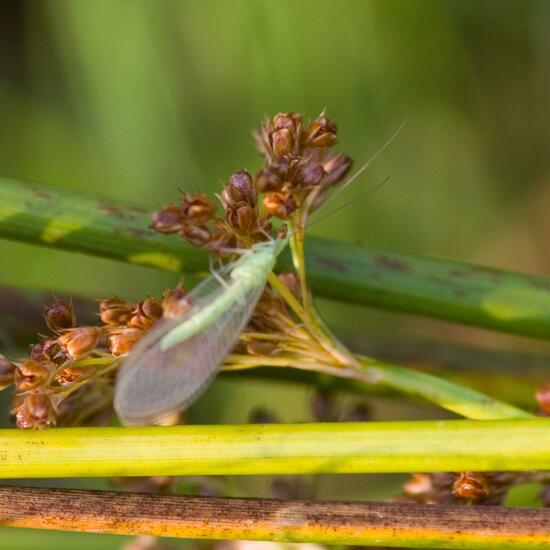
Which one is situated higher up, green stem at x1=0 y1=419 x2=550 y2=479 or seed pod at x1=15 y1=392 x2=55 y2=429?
seed pod at x1=15 y1=392 x2=55 y2=429

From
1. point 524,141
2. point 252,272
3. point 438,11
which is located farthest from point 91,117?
point 252,272

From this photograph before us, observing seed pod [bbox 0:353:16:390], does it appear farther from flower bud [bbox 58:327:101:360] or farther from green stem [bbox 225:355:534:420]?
green stem [bbox 225:355:534:420]

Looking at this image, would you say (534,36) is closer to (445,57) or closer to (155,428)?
(445,57)

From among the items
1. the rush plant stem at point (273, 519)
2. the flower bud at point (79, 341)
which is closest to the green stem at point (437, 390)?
the rush plant stem at point (273, 519)

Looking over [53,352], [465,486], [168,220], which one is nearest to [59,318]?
[53,352]

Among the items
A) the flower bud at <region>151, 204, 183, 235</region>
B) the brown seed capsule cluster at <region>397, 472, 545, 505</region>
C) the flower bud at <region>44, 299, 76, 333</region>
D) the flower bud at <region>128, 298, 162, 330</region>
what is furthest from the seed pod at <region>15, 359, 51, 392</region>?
the brown seed capsule cluster at <region>397, 472, 545, 505</region>

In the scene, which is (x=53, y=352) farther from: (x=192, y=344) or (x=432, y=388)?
(x=432, y=388)
